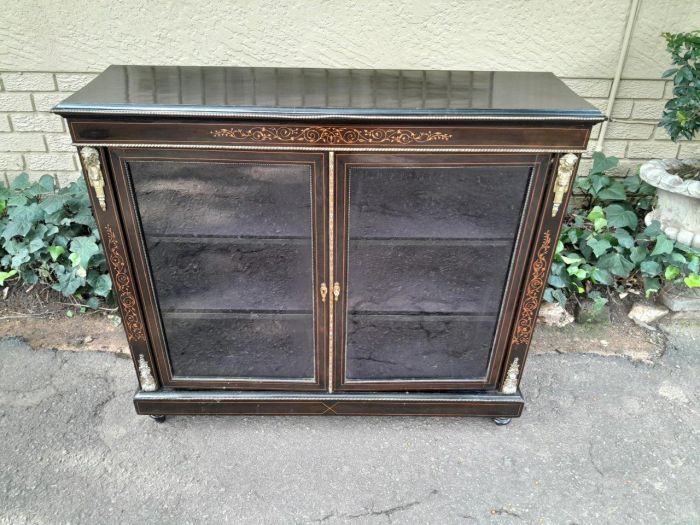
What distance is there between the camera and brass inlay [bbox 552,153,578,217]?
156 cm

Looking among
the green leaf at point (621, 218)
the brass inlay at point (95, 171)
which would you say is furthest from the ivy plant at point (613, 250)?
the brass inlay at point (95, 171)

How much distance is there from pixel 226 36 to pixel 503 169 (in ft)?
4.95

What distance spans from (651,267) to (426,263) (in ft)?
4.48

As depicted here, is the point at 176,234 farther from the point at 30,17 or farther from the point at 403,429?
the point at 30,17

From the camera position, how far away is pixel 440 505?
1.83 metres

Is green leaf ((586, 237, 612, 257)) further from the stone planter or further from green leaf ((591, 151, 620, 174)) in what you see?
green leaf ((591, 151, 620, 174))

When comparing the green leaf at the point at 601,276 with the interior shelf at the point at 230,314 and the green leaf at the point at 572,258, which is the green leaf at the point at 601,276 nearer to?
the green leaf at the point at 572,258

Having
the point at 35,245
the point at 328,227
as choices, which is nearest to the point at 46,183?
the point at 35,245

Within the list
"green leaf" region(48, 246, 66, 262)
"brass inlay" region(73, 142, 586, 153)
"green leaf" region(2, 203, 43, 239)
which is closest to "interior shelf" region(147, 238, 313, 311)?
"brass inlay" region(73, 142, 586, 153)

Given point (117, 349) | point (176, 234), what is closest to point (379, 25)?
point (176, 234)

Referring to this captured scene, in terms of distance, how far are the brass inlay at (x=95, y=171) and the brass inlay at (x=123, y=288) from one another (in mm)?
97

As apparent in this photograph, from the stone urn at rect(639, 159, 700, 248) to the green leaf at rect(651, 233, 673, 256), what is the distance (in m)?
0.09

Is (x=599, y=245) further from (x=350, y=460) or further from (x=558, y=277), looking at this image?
(x=350, y=460)

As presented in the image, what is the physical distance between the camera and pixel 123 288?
1.77 m
